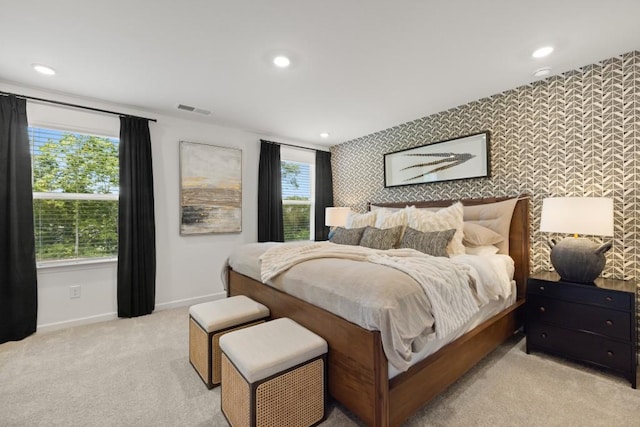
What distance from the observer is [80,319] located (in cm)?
297

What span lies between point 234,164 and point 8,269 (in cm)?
251

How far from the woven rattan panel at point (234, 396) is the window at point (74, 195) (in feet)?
8.28

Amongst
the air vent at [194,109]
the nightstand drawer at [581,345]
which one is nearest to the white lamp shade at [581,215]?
the nightstand drawer at [581,345]

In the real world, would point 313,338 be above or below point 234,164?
below

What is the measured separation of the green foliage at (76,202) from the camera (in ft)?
9.39

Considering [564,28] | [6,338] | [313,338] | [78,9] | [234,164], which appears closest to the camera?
[313,338]

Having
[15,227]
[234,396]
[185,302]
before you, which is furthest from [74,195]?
[234,396]

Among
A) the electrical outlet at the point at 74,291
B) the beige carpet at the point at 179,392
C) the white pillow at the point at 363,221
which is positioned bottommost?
the beige carpet at the point at 179,392

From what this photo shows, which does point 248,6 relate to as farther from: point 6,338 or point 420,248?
point 6,338

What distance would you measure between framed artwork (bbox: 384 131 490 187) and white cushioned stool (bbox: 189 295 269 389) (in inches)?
104

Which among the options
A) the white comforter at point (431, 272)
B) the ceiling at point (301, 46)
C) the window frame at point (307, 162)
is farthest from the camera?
the window frame at point (307, 162)

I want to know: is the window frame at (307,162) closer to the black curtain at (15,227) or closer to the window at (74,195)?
the window at (74,195)

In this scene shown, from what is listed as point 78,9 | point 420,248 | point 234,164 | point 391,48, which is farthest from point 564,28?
point 234,164

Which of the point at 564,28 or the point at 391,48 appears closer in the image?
the point at 564,28
